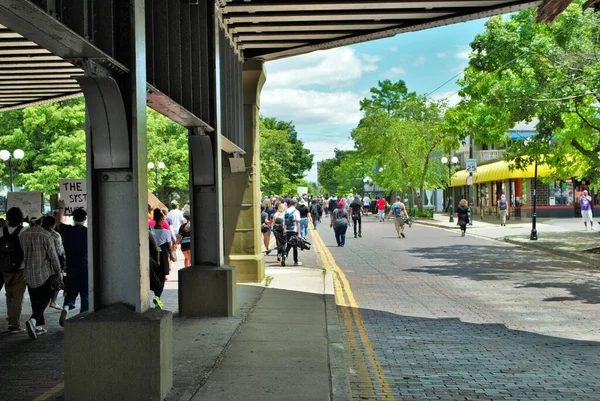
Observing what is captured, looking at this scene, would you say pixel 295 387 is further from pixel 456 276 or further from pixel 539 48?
pixel 539 48

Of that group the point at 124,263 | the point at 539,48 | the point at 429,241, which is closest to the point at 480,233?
the point at 429,241

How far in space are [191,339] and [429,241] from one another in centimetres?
2204

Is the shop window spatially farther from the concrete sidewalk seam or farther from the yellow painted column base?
the concrete sidewalk seam

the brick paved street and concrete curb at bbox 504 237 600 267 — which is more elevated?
concrete curb at bbox 504 237 600 267

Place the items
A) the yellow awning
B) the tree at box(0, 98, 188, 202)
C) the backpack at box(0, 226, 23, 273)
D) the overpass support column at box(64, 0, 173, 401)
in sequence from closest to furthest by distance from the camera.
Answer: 1. the overpass support column at box(64, 0, 173, 401)
2. the backpack at box(0, 226, 23, 273)
3. the tree at box(0, 98, 188, 202)
4. the yellow awning

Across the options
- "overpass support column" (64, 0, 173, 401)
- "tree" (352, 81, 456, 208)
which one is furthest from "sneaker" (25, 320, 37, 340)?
"tree" (352, 81, 456, 208)

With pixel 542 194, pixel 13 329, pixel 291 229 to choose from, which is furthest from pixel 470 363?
pixel 542 194

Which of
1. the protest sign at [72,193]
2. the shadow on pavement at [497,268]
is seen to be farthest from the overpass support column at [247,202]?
the shadow on pavement at [497,268]

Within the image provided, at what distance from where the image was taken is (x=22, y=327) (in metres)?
11.2

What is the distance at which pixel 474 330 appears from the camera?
10.7 m

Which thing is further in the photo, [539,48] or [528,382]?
[539,48]

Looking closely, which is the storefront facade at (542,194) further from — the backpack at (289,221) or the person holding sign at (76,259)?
the person holding sign at (76,259)

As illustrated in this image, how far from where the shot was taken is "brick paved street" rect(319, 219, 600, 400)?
7.53m

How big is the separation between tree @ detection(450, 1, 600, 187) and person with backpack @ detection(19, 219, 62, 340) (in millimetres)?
14740
